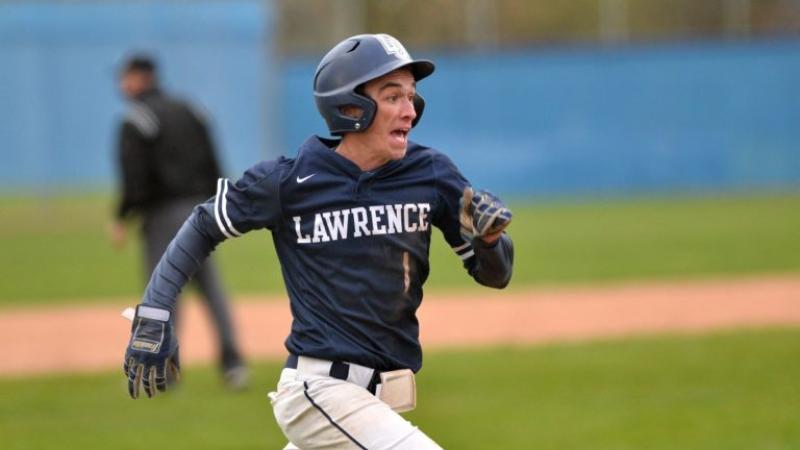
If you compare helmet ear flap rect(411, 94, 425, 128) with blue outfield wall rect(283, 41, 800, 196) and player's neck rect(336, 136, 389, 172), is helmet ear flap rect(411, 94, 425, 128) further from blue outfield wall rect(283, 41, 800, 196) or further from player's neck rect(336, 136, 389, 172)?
blue outfield wall rect(283, 41, 800, 196)

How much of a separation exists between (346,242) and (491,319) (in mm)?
8938

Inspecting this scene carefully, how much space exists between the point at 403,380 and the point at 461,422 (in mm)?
4087

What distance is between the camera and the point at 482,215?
4.27 metres

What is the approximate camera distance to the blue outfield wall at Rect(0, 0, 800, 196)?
3072 centimetres

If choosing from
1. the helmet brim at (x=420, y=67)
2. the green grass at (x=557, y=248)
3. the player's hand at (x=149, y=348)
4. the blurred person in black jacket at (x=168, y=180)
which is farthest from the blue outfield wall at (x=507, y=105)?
the player's hand at (x=149, y=348)

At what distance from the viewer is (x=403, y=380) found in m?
4.55

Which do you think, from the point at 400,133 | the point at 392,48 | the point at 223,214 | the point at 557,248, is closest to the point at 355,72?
the point at 392,48

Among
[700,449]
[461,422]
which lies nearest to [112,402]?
[461,422]

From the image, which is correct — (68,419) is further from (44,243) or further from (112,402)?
(44,243)

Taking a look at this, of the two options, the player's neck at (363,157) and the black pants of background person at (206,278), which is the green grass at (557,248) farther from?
the player's neck at (363,157)

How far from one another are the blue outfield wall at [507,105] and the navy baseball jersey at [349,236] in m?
26.1

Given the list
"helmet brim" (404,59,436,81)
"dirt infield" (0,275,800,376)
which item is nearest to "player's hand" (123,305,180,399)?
"helmet brim" (404,59,436,81)

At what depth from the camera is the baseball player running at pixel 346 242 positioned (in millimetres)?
4508

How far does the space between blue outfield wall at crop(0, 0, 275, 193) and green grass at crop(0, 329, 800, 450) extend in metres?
20.3
